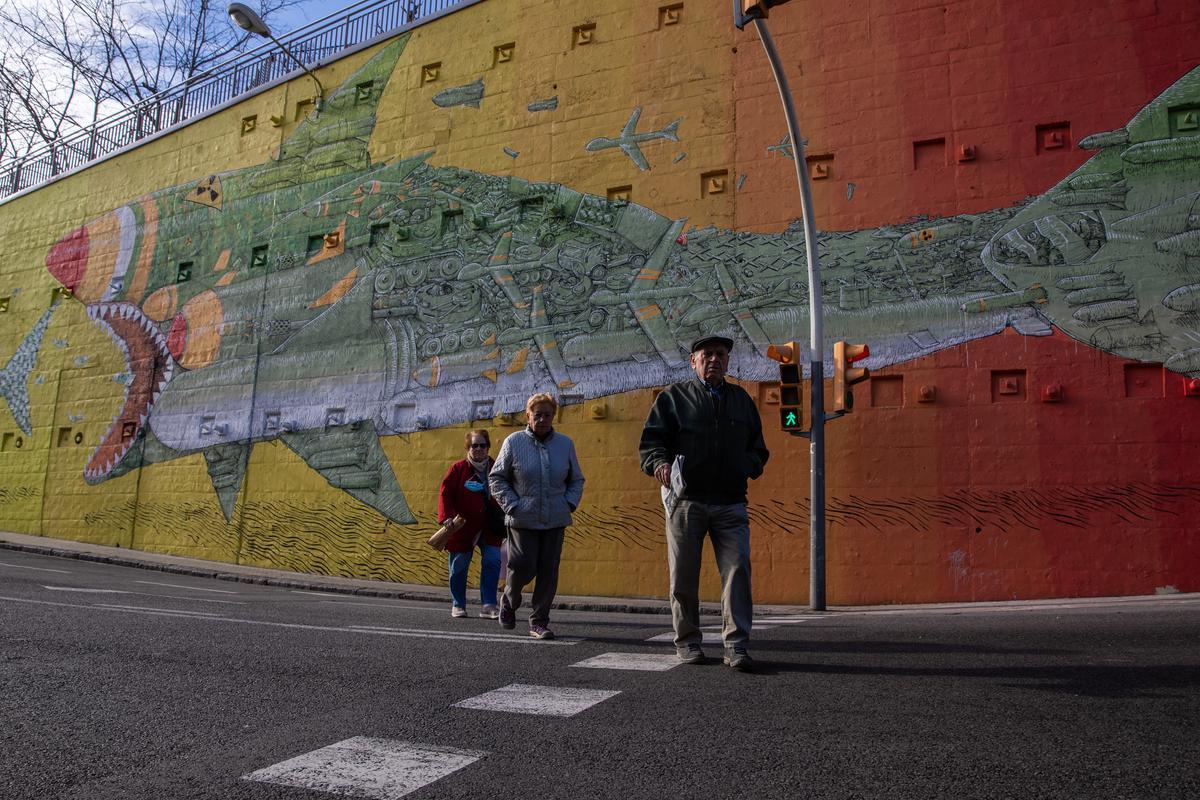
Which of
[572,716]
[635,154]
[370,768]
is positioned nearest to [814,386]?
[635,154]

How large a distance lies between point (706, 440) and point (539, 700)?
1.88m

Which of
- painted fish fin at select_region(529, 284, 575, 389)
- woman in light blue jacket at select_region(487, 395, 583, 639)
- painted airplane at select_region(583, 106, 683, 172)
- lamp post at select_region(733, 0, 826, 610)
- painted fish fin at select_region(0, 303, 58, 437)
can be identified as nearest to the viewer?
woman in light blue jacket at select_region(487, 395, 583, 639)

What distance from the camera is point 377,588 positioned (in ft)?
46.3

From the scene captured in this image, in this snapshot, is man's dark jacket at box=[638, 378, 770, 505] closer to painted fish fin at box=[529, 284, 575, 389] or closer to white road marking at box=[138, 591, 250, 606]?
white road marking at box=[138, 591, 250, 606]

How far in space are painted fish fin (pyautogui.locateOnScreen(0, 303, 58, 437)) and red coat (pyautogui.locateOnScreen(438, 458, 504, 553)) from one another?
2004cm

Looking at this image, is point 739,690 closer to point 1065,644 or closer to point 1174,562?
point 1065,644

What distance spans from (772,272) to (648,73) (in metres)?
4.61

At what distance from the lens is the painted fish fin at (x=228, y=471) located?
18391 millimetres

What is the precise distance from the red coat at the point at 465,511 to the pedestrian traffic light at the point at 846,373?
498 centimetres

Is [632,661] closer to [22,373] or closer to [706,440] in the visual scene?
[706,440]

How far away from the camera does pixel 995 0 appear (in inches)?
539

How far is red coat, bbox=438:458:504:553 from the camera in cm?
853

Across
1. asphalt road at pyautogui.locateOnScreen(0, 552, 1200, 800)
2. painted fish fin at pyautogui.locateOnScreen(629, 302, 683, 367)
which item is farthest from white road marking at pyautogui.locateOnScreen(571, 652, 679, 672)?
painted fish fin at pyautogui.locateOnScreen(629, 302, 683, 367)

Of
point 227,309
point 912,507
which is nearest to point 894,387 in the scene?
point 912,507
